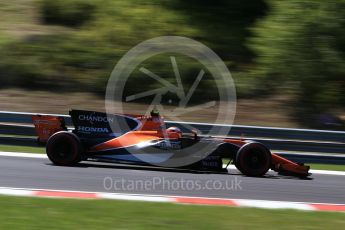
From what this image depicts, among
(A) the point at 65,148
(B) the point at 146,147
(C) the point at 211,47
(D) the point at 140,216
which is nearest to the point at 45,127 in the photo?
(A) the point at 65,148

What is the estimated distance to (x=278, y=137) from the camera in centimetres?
1233

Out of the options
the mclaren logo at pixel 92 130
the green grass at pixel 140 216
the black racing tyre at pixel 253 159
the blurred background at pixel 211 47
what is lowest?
the green grass at pixel 140 216

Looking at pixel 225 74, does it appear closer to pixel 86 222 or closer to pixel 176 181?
pixel 176 181

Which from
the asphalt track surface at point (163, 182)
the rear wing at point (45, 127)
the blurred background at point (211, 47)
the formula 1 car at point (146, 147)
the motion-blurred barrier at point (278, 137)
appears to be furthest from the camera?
the blurred background at point (211, 47)

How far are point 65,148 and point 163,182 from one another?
73.7 inches

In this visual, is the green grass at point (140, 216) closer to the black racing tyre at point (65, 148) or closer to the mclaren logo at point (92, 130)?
the black racing tyre at point (65, 148)

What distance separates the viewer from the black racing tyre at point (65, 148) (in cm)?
958

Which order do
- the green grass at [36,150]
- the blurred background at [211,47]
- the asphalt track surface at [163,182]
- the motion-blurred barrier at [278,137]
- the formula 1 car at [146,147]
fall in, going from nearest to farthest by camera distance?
the asphalt track surface at [163,182] → the formula 1 car at [146,147] → the green grass at [36,150] → the motion-blurred barrier at [278,137] → the blurred background at [211,47]

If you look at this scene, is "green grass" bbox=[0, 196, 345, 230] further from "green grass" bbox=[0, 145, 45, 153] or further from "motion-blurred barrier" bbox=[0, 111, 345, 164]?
"motion-blurred barrier" bbox=[0, 111, 345, 164]

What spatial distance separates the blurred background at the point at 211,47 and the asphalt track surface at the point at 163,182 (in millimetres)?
5723

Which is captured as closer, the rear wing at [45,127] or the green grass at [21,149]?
the rear wing at [45,127]

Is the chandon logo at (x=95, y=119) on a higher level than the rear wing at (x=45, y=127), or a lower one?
higher

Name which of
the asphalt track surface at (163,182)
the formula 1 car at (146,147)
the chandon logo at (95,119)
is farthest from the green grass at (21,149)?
the chandon logo at (95,119)

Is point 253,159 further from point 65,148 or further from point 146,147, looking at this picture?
point 65,148
